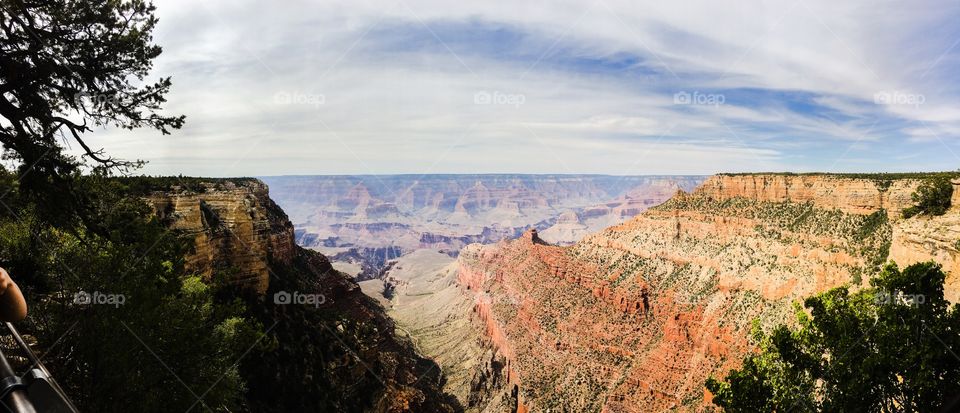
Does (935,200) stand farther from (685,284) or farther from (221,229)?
(221,229)

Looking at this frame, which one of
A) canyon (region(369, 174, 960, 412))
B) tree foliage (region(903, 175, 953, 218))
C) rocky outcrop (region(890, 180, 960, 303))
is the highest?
tree foliage (region(903, 175, 953, 218))

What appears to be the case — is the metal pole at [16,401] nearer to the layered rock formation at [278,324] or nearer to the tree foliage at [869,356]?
the tree foliage at [869,356]

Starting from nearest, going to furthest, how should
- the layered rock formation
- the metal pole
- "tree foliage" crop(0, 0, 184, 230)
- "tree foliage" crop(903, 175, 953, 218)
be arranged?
the metal pole
"tree foliage" crop(0, 0, 184, 230)
"tree foliage" crop(903, 175, 953, 218)
the layered rock formation

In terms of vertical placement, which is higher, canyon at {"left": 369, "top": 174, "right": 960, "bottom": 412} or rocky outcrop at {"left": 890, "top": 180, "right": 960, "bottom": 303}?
rocky outcrop at {"left": 890, "top": 180, "right": 960, "bottom": 303}

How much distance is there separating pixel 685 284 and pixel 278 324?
134ft

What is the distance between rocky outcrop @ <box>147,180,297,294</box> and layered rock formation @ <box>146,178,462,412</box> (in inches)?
2.3

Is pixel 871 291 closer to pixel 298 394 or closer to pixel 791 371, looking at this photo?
pixel 791 371

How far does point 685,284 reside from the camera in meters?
50.2

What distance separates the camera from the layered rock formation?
26.6 metres

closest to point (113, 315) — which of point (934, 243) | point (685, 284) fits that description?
point (934, 243)

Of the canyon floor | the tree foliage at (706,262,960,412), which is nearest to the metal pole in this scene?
the tree foliage at (706,262,960,412)

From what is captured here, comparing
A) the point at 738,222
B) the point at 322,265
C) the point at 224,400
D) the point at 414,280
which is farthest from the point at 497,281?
the point at 414,280

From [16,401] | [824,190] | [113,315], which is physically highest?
[824,190]

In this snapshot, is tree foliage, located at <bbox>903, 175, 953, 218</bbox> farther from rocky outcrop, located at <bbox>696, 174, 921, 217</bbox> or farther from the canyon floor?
rocky outcrop, located at <bbox>696, 174, 921, 217</bbox>
